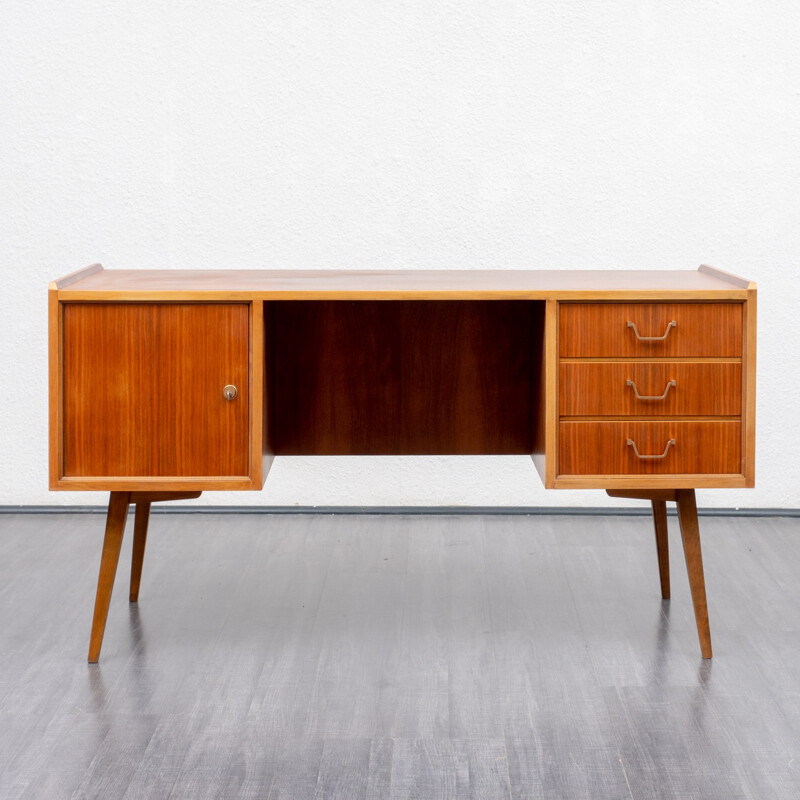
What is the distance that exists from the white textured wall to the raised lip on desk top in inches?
31.9

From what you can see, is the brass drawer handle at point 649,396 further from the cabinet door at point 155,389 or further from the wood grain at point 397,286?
the cabinet door at point 155,389

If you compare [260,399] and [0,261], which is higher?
[0,261]

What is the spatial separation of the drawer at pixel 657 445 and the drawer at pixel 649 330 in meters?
0.13

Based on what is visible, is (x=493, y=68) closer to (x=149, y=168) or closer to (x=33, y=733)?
(x=149, y=168)

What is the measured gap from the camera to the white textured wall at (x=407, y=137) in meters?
3.03

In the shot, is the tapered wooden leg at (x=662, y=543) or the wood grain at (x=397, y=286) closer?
the wood grain at (x=397, y=286)

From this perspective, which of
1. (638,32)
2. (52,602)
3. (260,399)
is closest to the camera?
(260,399)

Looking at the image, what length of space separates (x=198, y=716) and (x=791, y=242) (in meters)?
2.22

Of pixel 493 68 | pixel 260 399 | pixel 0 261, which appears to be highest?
pixel 493 68

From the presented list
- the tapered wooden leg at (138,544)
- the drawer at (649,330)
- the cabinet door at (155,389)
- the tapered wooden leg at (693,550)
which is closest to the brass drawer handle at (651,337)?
the drawer at (649,330)

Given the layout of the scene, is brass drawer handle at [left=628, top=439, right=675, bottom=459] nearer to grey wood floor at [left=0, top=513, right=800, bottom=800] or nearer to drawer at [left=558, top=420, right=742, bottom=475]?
drawer at [left=558, top=420, right=742, bottom=475]

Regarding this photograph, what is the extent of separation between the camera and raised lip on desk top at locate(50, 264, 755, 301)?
1.88 meters

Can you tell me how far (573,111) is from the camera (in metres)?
3.05

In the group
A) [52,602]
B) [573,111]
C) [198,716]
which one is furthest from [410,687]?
[573,111]
